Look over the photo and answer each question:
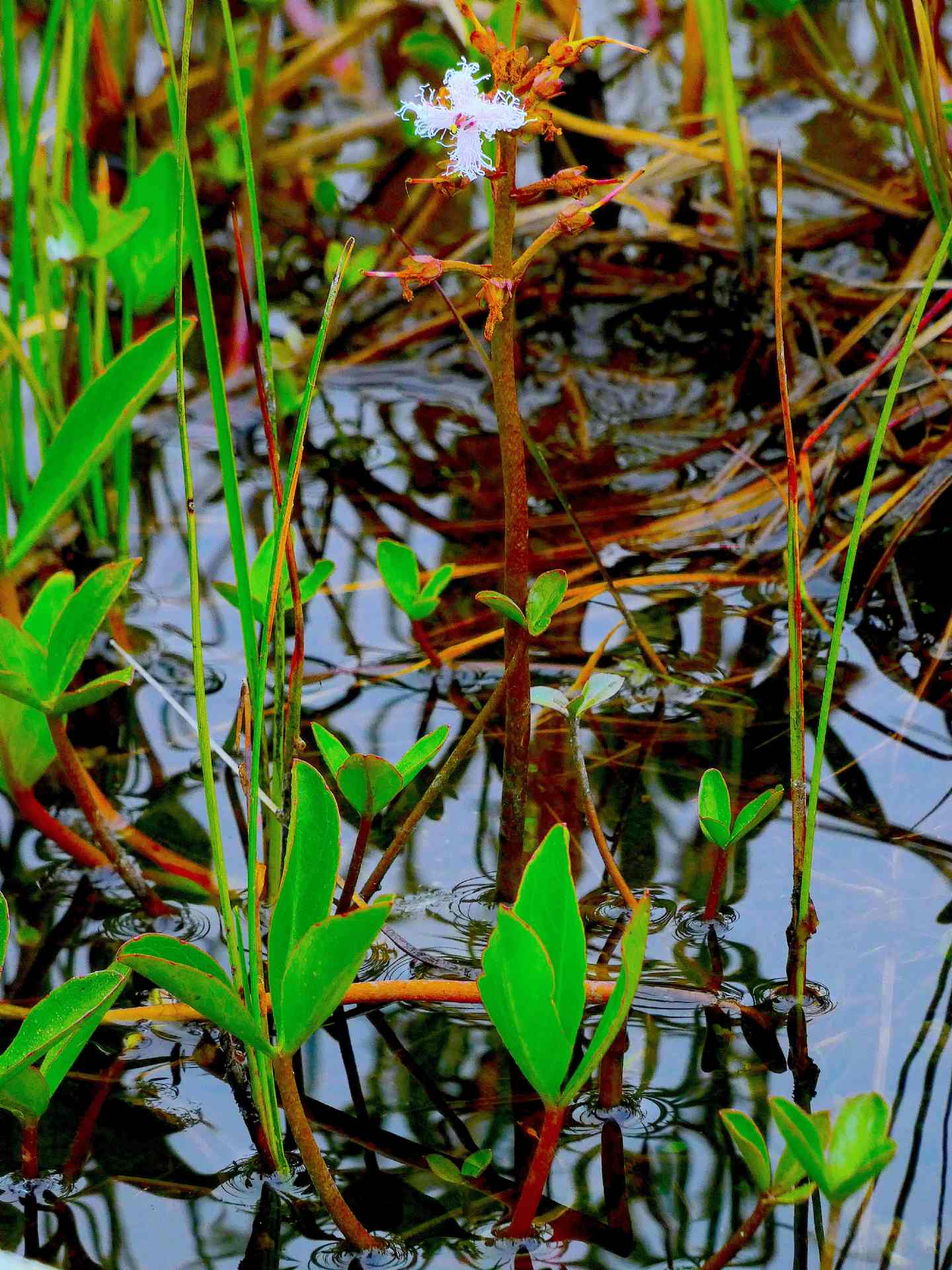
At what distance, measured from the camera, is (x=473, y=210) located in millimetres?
2461

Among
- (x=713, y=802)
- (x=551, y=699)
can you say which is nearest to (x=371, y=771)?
(x=551, y=699)

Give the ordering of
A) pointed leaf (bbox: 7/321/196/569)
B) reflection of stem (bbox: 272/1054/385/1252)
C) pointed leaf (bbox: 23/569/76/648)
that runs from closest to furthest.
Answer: reflection of stem (bbox: 272/1054/385/1252), pointed leaf (bbox: 23/569/76/648), pointed leaf (bbox: 7/321/196/569)

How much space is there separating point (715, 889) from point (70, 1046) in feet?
1.67

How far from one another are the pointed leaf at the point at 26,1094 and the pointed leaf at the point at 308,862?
157 mm

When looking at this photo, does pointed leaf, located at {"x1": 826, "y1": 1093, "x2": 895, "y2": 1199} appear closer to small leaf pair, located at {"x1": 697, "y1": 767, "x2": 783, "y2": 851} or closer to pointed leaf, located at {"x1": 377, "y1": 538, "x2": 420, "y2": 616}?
small leaf pair, located at {"x1": 697, "y1": 767, "x2": 783, "y2": 851}

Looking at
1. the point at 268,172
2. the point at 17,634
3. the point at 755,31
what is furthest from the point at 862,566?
the point at 755,31

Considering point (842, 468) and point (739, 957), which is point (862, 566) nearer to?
point (842, 468)

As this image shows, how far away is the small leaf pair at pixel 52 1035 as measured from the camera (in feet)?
2.67

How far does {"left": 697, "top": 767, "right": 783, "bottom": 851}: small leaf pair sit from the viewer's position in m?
1.00

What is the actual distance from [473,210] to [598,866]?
163 centimetres

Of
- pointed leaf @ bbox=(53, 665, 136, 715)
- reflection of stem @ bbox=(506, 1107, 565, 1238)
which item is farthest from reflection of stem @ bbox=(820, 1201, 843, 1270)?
pointed leaf @ bbox=(53, 665, 136, 715)

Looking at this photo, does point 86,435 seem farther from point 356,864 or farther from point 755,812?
point 755,812

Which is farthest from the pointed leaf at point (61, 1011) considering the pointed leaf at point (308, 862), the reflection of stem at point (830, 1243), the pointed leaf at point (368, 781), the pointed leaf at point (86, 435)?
the pointed leaf at point (86, 435)

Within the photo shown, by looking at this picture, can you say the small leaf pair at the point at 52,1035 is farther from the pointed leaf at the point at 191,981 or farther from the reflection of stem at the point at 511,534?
the reflection of stem at the point at 511,534
